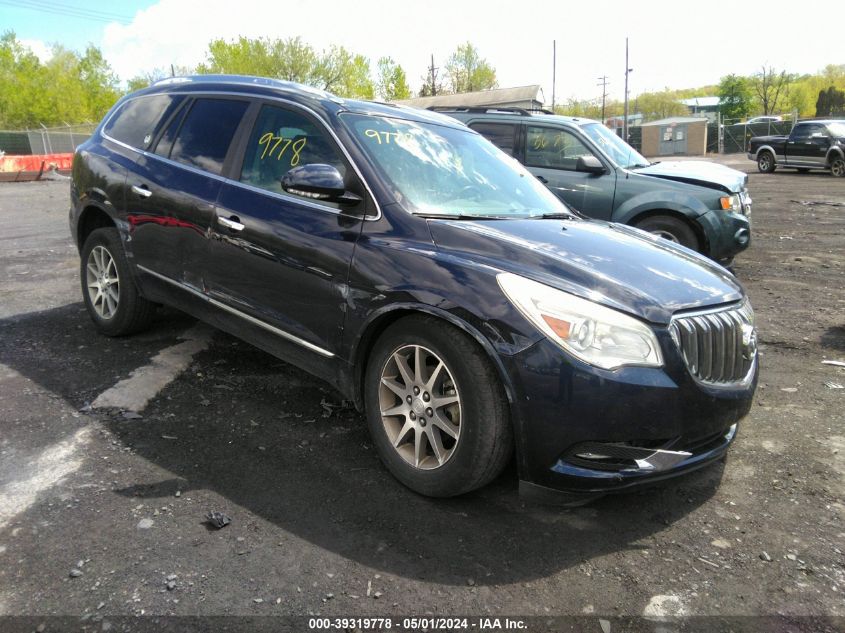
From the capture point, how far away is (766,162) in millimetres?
26016

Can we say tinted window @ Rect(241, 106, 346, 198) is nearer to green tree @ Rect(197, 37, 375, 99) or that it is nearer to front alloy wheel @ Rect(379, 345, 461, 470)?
front alloy wheel @ Rect(379, 345, 461, 470)

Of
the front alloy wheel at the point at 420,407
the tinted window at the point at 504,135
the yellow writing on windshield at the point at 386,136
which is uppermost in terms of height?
the tinted window at the point at 504,135

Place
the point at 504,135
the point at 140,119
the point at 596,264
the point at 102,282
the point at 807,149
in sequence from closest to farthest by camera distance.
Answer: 1. the point at 596,264
2. the point at 140,119
3. the point at 102,282
4. the point at 504,135
5. the point at 807,149

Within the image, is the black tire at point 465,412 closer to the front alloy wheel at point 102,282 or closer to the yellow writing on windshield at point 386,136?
the yellow writing on windshield at point 386,136

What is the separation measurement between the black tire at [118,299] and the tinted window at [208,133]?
3.00 ft

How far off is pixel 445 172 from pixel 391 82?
7516cm

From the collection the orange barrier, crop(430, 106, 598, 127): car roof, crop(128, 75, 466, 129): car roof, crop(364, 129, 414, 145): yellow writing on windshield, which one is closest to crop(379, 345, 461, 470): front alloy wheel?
crop(364, 129, 414, 145): yellow writing on windshield

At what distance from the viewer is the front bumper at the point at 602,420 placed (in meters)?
2.57

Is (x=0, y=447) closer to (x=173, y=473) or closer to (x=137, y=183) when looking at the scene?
(x=173, y=473)

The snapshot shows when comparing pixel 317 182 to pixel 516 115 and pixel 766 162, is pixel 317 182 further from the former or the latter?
pixel 766 162

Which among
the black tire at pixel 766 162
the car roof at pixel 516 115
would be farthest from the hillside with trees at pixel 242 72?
the car roof at pixel 516 115

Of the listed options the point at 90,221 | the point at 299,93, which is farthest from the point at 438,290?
the point at 90,221

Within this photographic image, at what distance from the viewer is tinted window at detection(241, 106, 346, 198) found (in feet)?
11.9

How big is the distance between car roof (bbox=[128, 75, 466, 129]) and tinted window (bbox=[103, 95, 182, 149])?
0.11m
